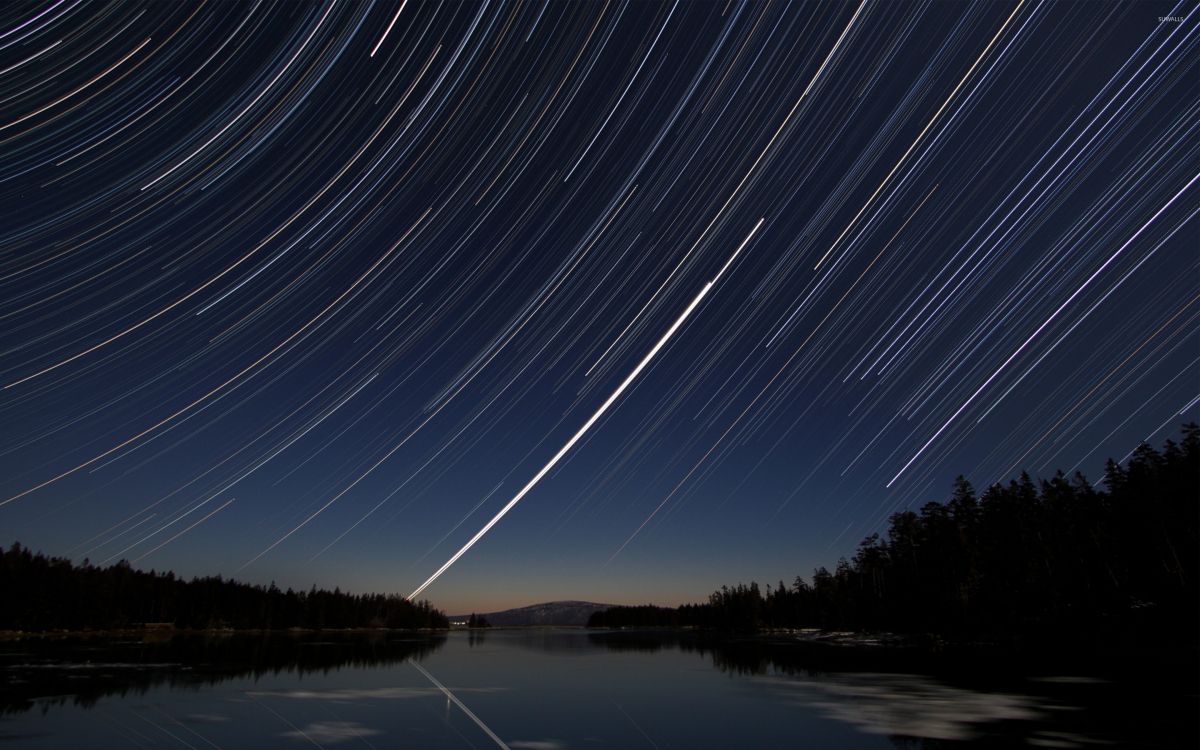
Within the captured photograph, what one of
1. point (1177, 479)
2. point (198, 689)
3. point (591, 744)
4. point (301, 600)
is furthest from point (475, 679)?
point (301, 600)

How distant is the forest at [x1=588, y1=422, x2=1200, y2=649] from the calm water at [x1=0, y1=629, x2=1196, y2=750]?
26.6 m

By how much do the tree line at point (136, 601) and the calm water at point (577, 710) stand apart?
7290 cm

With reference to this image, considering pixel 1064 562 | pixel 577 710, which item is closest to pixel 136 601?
pixel 577 710

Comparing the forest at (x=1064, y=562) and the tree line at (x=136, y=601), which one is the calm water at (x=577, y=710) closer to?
the forest at (x=1064, y=562)

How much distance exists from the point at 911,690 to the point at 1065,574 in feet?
135

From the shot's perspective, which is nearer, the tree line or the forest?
the forest

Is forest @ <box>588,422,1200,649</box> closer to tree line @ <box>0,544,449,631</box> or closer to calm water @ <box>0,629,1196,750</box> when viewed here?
calm water @ <box>0,629,1196,750</box>

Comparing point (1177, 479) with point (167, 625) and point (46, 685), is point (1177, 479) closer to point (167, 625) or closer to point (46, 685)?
point (46, 685)

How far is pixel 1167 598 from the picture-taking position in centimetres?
4700

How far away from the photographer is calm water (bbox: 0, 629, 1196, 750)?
17.0m

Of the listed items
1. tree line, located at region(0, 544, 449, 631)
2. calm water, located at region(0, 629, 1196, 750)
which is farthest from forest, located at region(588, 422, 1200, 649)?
tree line, located at region(0, 544, 449, 631)

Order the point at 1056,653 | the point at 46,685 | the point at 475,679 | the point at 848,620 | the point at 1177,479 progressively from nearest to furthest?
the point at 46,685 → the point at 475,679 → the point at 1056,653 → the point at 1177,479 → the point at 848,620

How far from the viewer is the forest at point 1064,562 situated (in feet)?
157

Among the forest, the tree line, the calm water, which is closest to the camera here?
the calm water
